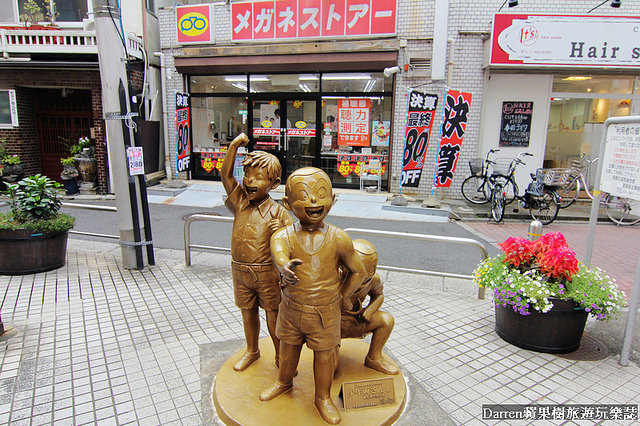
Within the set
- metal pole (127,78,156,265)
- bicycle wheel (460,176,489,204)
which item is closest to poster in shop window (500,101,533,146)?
bicycle wheel (460,176,489,204)

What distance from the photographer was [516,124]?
37.2 ft

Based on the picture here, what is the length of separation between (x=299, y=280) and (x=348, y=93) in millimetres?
10240

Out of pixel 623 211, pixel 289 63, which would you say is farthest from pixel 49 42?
pixel 623 211

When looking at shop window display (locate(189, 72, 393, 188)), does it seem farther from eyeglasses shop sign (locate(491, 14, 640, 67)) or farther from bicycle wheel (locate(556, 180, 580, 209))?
bicycle wheel (locate(556, 180, 580, 209))

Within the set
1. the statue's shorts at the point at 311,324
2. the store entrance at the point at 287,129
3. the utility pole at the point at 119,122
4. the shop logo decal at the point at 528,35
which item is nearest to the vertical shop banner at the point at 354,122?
the store entrance at the point at 287,129

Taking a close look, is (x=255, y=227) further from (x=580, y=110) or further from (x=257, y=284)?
(x=580, y=110)

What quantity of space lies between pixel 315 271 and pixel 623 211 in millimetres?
10957

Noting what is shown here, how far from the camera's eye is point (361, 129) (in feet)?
39.0

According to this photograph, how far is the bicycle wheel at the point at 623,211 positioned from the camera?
996 cm

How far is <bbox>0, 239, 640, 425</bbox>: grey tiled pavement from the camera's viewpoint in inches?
117

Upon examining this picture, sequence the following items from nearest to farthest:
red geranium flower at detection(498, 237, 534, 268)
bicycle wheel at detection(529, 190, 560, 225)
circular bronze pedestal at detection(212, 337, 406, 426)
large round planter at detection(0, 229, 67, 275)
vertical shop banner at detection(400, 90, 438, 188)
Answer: circular bronze pedestal at detection(212, 337, 406, 426) → red geranium flower at detection(498, 237, 534, 268) → large round planter at detection(0, 229, 67, 275) → vertical shop banner at detection(400, 90, 438, 188) → bicycle wheel at detection(529, 190, 560, 225)

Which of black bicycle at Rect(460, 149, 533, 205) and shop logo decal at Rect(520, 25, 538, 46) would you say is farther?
black bicycle at Rect(460, 149, 533, 205)

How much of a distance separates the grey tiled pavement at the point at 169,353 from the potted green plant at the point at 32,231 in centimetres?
22

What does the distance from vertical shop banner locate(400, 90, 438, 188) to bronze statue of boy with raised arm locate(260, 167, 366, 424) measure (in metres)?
7.74
